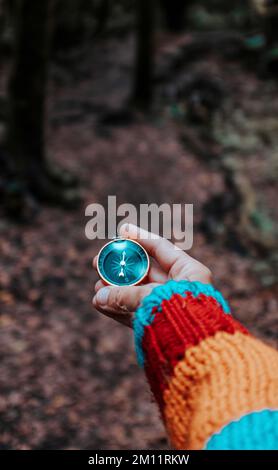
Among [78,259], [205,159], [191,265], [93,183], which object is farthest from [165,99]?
[191,265]

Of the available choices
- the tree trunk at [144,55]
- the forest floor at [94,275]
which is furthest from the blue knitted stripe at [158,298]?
the tree trunk at [144,55]

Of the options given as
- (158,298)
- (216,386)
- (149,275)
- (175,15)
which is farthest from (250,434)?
(175,15)

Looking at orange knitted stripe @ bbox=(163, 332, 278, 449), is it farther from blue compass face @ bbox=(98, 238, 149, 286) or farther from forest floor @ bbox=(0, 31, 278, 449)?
forest floor @ bbox=(0, 31, 278, 449)

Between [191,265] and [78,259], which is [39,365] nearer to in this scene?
[78,259]

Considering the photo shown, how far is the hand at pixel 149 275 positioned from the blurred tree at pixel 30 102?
539cm

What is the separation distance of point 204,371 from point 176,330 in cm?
19

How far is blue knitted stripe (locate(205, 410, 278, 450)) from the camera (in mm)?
1275

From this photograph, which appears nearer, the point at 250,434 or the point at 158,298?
the point at 250,434

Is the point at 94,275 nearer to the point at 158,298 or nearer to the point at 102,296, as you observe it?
the point at 102,296

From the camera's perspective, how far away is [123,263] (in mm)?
2295

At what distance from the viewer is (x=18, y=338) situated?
493 cm

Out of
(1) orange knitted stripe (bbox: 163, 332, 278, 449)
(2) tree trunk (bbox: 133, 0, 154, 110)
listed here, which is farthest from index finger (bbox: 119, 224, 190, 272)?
(2) tree trunk (bbox: 133, 0, 154, 110)

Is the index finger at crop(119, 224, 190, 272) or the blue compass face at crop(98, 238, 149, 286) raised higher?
the index finger at crop(119, 224, 190, 272)

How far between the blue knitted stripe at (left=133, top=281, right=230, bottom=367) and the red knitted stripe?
23 mm
